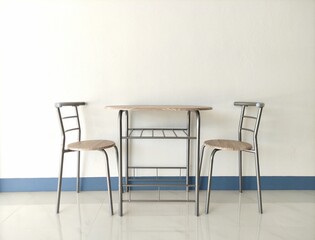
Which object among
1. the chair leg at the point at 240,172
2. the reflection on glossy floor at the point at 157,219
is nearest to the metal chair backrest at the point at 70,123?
the reflection on glossy floor at the point at 157,219

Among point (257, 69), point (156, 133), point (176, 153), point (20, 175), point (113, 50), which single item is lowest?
point (20, 175)

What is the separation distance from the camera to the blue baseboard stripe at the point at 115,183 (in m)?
2.28

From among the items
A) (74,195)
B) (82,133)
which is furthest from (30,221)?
(82,133)

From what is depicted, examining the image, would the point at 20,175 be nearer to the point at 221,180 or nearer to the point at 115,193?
the point at 115,193

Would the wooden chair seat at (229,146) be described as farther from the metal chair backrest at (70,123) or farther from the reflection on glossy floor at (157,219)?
Result: the metal chair backrest at (70,123)

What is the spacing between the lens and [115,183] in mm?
2291

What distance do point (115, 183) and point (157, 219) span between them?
2.25 feet

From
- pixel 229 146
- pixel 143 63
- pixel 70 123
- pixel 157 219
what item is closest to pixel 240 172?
pixel 229 146

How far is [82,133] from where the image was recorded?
2262 millimetres

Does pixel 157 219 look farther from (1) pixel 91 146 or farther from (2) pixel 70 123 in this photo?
(2) pixel 70 123

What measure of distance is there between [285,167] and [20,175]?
8.61 ft

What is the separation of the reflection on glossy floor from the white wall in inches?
15.6

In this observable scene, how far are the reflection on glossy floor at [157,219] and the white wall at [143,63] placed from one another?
40 centimetres

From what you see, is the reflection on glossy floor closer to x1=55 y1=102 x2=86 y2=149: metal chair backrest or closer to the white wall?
the white wall
